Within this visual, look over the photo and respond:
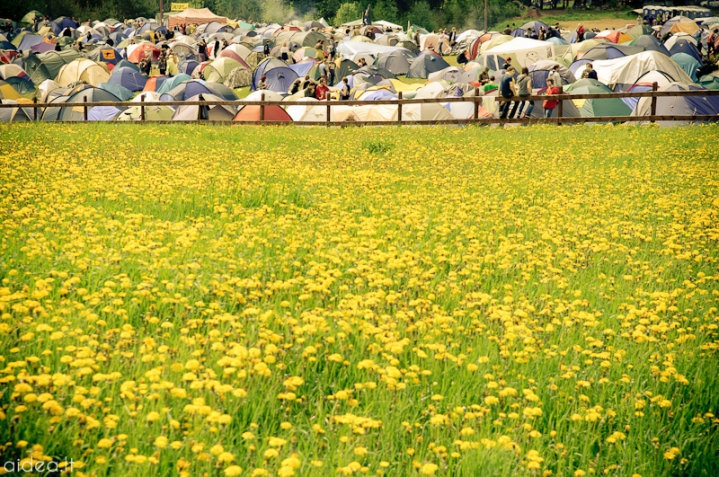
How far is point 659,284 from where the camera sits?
5641mm

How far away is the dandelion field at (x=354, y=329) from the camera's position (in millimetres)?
3006

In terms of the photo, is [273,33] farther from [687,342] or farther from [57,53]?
[687,342]

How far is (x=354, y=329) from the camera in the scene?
14.1 feet

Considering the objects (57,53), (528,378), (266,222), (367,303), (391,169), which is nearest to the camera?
(528,378)

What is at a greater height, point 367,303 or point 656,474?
point 367,303

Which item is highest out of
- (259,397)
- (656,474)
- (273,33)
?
(273,33)

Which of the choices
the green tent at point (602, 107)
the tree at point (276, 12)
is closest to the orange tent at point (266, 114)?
the green tent at point (602, 107)

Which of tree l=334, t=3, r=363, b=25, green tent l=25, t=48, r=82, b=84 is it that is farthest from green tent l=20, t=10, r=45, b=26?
tree l=334, t=3, r=363, b=25

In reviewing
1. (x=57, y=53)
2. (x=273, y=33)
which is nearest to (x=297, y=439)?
(x=57, y=53)

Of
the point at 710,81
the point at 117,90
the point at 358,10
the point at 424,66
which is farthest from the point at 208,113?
the point at 358,10

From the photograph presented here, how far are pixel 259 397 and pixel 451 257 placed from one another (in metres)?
3.08

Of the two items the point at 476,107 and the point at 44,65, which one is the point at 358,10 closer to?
the point at 44,65

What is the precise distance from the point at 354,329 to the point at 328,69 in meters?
32.5

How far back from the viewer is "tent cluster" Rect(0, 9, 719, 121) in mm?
22953
